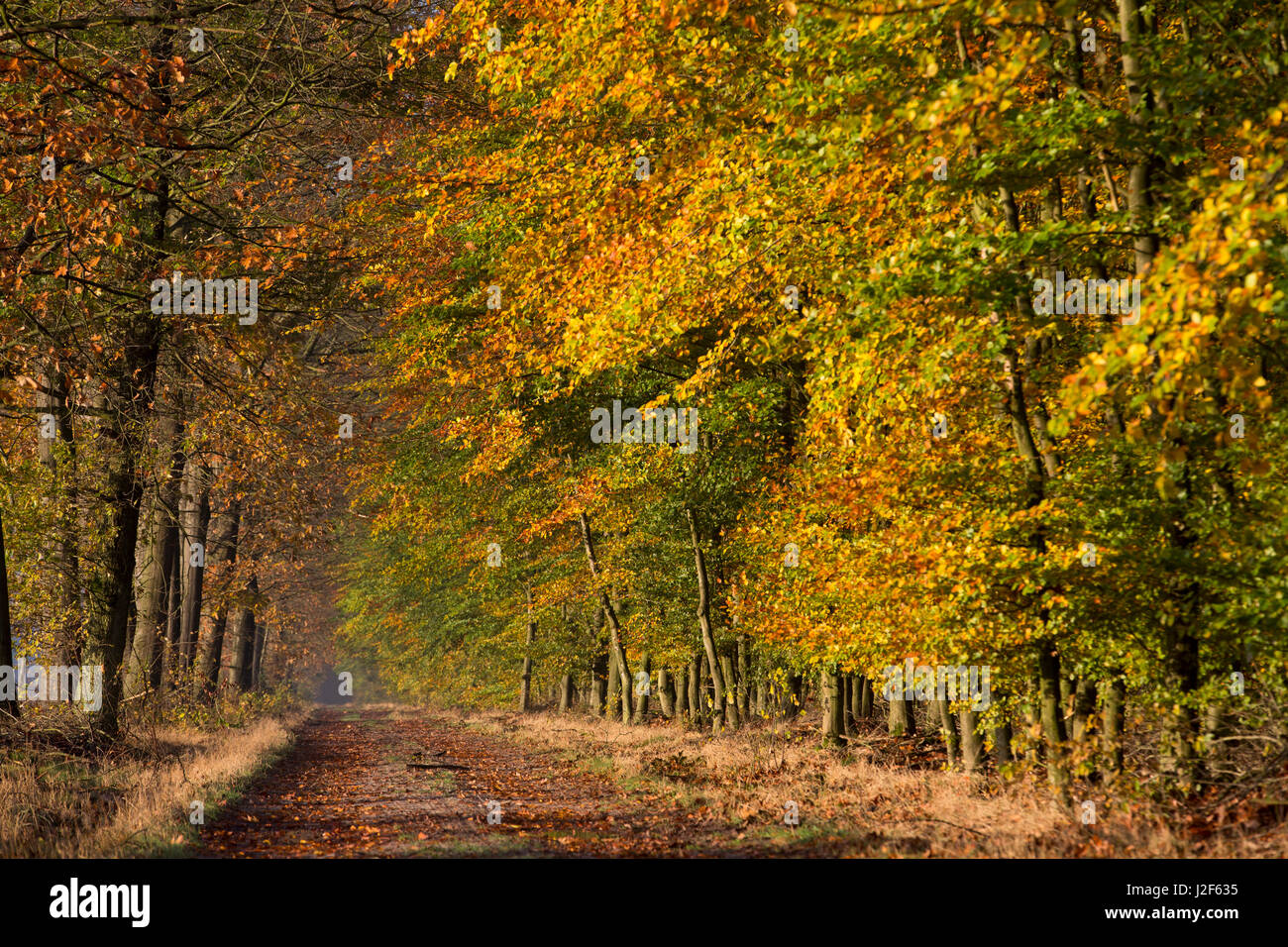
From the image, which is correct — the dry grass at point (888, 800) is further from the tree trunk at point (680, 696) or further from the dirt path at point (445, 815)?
the tree trunk at point (680, 696)

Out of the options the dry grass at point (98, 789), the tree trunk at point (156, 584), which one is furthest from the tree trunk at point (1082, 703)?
the tree trunk at point (156, 584)

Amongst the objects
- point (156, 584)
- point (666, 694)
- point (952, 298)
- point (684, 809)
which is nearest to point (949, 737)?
point (684, 809)

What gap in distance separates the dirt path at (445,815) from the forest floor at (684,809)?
0.09 feet

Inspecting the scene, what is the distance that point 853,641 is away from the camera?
11727mm

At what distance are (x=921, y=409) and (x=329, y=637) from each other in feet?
220

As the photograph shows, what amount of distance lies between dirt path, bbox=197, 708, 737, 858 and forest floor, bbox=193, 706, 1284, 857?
3 centimetres

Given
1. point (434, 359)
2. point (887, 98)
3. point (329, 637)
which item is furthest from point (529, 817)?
point (329, 637)

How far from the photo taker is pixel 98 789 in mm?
11531

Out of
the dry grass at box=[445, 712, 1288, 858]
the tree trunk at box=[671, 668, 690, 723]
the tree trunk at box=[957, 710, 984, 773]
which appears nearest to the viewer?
the dry grass at box=[445, 712, 1288, 858]

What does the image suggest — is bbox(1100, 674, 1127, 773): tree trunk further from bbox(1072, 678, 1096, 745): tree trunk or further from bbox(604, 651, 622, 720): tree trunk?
bbox(604, 651, 622, 720): tree trunk

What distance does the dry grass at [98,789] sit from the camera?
8.95 meters

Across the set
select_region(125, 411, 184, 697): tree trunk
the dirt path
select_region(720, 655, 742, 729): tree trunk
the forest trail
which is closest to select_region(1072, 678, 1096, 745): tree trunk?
the forest trail

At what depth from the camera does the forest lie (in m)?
8.78
